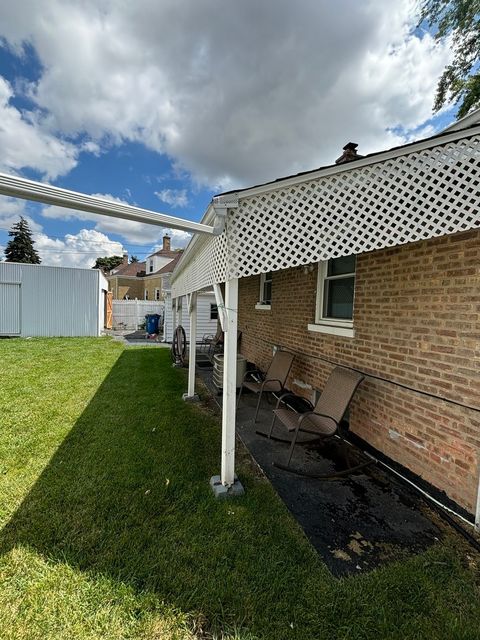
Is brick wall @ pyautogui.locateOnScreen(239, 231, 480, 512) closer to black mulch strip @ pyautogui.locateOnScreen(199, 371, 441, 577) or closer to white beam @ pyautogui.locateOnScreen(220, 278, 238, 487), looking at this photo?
black mulch strip @ pyautogui.locateOnScreen(199, 371, 441, 577)

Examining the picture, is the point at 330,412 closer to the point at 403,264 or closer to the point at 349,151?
the point at 403,264

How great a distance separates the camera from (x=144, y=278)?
33.3 meters

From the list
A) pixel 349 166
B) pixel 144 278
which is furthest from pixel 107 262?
pixel 349 166

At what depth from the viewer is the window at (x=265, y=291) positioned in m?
7.11

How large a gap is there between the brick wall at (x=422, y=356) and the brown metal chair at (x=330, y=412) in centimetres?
29

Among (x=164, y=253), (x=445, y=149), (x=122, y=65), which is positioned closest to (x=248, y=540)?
(x=445, y=149)

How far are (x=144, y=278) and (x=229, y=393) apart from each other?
32.7 m

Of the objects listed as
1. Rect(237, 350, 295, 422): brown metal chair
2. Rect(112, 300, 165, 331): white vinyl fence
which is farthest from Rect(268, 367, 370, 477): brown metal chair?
Rect(112, 300, 165, 331): white vinyl fence

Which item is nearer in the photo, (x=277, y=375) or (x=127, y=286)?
(x=277, y=375)

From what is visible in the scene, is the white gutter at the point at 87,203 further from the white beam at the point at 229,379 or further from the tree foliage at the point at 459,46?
the tree foliage at the point at 459,46

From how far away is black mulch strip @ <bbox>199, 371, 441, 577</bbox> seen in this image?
2.24 meters

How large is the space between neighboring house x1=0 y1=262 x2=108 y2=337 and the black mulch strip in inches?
517

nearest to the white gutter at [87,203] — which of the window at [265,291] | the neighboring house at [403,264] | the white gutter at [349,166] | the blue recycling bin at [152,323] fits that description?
the white gutter at [349,166]

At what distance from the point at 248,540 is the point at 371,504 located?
126 cm
